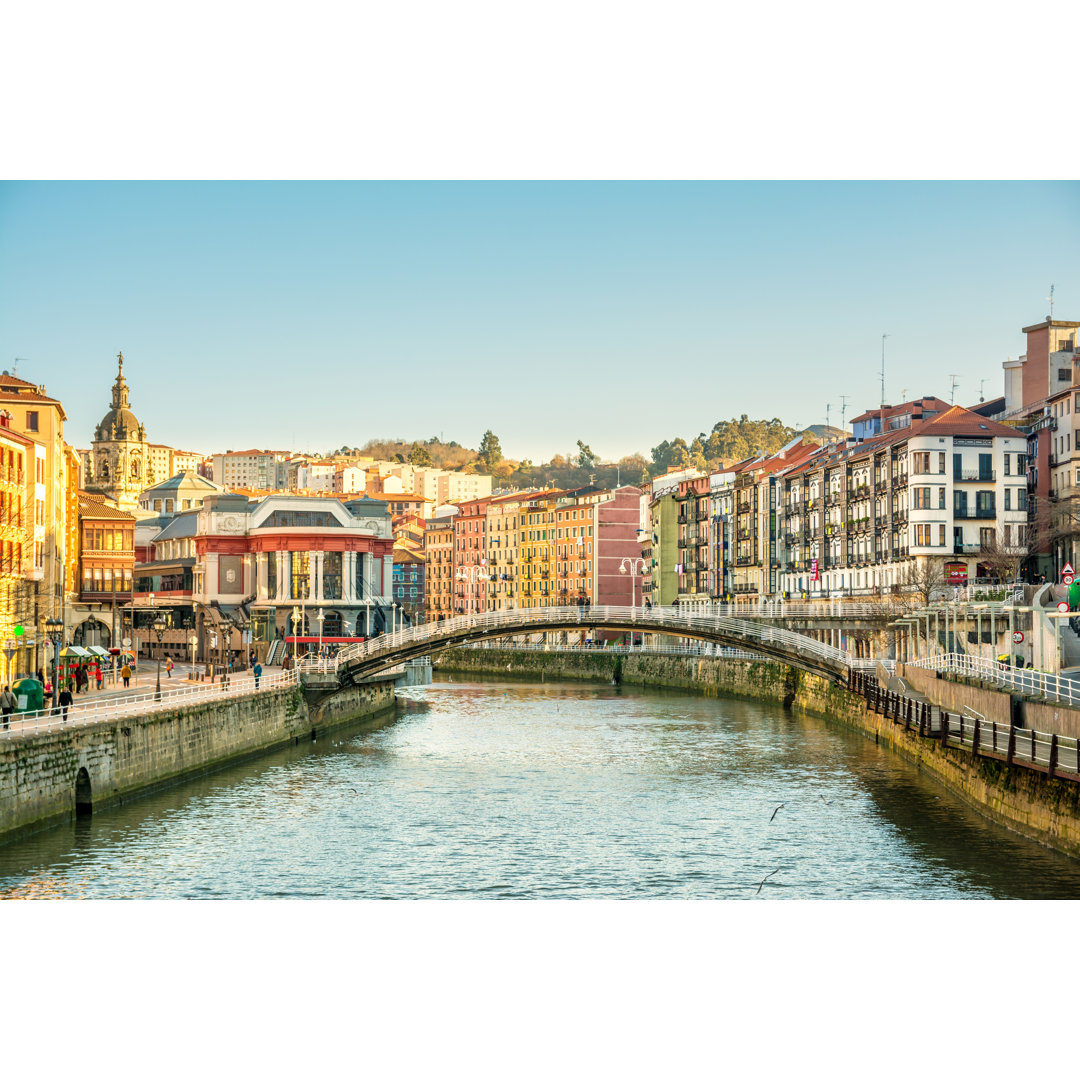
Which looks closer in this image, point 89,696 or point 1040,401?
point 89,696

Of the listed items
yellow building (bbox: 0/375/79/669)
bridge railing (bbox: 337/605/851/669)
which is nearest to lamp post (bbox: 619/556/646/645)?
bridge railing (bbox: 337/605/851/669)

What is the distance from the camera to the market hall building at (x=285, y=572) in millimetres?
83750

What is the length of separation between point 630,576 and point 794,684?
79.0 m

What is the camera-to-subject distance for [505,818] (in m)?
36.4

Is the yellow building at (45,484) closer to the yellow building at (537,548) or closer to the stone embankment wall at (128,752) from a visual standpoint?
the stone embankment wall at (128,752)

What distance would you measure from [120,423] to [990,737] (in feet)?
555

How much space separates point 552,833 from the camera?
112 feet

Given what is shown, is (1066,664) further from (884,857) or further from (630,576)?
(630,576)

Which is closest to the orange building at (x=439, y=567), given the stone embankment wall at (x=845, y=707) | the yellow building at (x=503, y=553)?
the yellow building at (x=503, y=553)

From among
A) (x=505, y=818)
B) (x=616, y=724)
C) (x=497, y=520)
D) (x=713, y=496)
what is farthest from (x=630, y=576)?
(x=505, y=818)

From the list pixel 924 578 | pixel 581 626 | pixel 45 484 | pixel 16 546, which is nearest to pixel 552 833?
pixel 16 546

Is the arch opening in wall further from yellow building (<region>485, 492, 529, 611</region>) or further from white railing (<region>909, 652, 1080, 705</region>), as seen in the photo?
yellow building (<region>485, 492, 529, 611</region>)

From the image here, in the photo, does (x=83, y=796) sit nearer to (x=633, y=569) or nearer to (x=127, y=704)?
(x=127, y=704)
